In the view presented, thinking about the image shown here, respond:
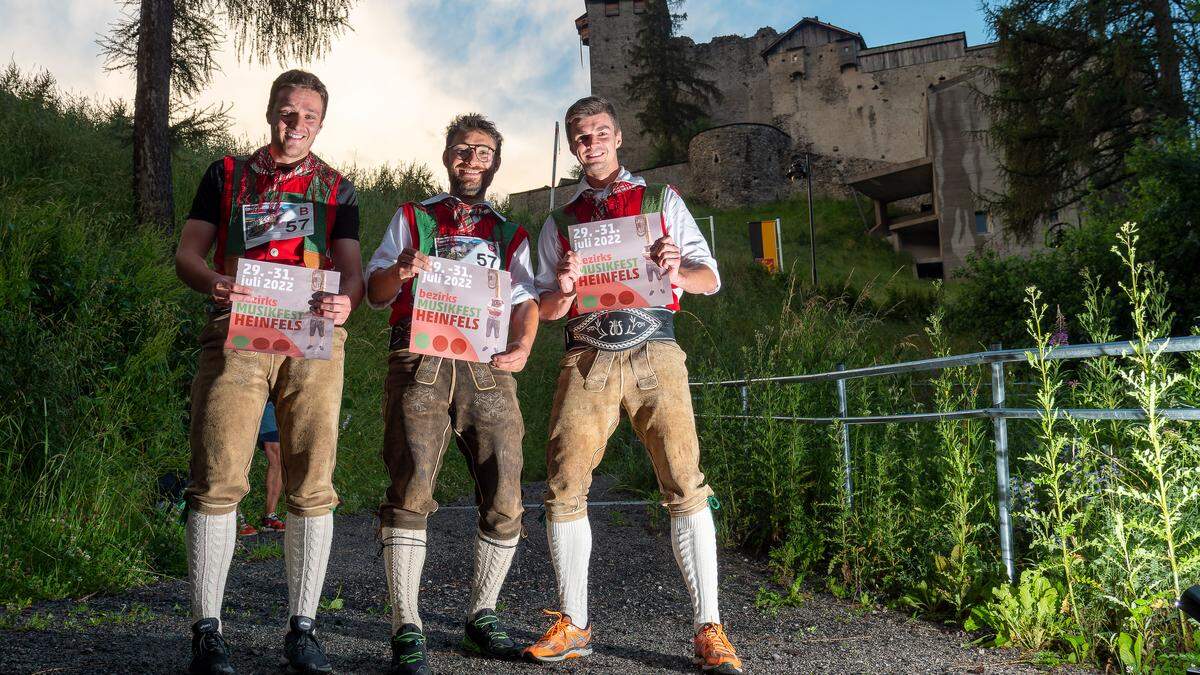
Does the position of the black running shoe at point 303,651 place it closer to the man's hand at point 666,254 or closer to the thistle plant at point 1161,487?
the man's hand at point 666,254

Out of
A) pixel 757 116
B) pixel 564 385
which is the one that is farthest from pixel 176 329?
pixel 757 116

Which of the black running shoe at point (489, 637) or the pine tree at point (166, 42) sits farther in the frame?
the pine tree at point (166, 42)

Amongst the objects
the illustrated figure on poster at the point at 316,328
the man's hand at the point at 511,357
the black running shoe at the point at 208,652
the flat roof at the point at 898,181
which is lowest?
the black running shoe at the point at 208,652

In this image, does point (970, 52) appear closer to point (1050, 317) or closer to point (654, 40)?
point (654, 40)

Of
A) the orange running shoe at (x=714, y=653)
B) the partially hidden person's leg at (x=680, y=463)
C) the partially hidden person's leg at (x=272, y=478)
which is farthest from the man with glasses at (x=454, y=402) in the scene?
the partially hidden person's leg at (x=272, y=478)

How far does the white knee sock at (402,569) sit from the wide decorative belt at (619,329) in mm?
872

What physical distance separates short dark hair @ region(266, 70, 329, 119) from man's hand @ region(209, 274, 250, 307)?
63 cm

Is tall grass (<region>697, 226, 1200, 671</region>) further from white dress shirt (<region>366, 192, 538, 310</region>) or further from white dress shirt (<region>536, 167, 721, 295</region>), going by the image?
white dress shirt (<region>366, 192, 538, 310</region>)

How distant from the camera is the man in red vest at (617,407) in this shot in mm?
3328

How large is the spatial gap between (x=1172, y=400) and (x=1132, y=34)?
61.4 ft

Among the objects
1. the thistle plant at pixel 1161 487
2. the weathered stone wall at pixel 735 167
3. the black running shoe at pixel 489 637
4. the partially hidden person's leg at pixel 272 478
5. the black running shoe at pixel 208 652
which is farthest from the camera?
the weathered stone wall at pixel 735 167

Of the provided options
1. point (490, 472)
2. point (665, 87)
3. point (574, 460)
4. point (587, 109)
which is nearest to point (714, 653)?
point (574, 460)

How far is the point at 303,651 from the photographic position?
3113 mm

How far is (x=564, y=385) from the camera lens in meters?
3.41
